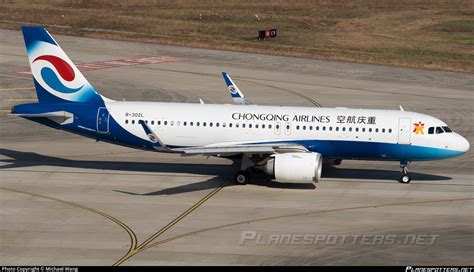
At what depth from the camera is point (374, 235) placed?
135 ft

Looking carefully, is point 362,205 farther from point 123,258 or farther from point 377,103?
point 377,103

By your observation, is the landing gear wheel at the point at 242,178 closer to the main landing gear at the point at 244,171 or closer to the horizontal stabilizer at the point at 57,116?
the main landing gear at the point at 244,171

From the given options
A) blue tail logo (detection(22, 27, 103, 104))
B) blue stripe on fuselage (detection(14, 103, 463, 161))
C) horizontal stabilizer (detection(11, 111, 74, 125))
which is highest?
blue tail logo (detection(22, 27, 103, 104))

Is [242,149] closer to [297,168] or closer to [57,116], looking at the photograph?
[297,168]

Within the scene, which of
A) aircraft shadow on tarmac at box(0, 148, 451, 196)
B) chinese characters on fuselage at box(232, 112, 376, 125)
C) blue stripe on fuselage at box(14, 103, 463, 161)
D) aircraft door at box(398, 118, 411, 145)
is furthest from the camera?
aircraft shadow on tarmac at box(0, 148, 451, 196)

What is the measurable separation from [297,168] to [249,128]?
15.4ft

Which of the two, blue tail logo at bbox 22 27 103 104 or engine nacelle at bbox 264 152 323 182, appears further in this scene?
blue tail logo at bbox 22 27 103 104

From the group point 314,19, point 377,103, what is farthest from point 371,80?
point 314,19

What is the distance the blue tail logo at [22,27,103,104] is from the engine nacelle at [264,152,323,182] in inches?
486

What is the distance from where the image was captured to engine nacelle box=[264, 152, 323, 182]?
47.5 m

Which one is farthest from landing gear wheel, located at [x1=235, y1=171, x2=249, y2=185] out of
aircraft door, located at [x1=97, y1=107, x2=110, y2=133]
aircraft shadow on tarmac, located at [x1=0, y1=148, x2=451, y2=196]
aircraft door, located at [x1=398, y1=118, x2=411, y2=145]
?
aircraft door, located at [x1=398, y1=118, x2=411, y2=145]

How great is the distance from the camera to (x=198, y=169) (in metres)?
54.0

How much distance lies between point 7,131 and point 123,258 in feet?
95.0

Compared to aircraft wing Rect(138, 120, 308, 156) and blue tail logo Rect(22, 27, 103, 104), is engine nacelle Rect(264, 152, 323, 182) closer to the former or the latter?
aircraft wing Rect(138, 120, 308, 156)
